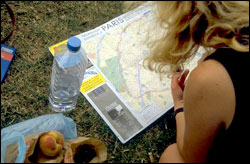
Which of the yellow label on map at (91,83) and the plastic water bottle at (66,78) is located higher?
the plastic water bottle at (66,78)

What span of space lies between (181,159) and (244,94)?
358 millimetres

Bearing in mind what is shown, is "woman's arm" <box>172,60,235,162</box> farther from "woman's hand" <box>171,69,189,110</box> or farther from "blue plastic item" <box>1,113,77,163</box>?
"blue plastic item" <box>1,113,77,163</box>

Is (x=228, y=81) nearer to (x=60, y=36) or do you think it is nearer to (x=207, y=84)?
(x=207, y=84)

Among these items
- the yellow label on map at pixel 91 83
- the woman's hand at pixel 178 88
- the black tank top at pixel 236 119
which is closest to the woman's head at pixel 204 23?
the black tank top at pixel 236 119

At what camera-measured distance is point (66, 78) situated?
1202 mm

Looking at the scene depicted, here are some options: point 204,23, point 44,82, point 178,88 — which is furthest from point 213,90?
point 44,82

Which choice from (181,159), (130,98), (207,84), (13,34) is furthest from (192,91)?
(13,34)

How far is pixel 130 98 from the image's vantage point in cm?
131

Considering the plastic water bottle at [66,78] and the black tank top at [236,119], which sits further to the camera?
the plastic water bottle at [66,78]

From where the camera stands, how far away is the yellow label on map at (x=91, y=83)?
4.24 feet

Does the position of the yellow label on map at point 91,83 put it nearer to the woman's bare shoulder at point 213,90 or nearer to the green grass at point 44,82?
the green grass at point 44,82

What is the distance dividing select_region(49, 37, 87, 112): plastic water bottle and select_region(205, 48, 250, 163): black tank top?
1.77 ft

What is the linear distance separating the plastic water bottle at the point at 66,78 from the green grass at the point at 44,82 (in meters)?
0.04

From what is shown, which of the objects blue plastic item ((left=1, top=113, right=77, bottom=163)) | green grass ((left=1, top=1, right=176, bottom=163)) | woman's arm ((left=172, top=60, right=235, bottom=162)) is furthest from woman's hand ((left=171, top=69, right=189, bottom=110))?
blue plastic item ((left=1, top=113, right=77, bottom=163))
